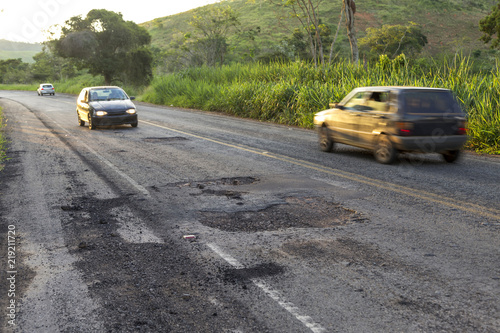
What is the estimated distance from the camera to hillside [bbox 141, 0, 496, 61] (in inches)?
2936

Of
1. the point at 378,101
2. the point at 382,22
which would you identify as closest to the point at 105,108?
the point at 378,101

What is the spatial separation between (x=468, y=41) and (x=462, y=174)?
250 feet

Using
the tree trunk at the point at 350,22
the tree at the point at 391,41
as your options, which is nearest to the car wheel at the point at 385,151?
the tree trunk at the point at 350,22

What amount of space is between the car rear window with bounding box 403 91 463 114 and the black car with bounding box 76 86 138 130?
10.5 m

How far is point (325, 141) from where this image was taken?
11984 mm

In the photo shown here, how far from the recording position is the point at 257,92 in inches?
878

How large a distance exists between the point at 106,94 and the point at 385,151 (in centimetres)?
1179

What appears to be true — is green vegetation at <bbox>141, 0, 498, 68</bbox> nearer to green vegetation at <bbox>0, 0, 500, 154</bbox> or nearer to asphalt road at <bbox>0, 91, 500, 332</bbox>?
green vegetation at <bbox>0, 0, 500, 154</bbox>

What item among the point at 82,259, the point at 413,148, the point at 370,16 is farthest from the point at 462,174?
the point at 370,16

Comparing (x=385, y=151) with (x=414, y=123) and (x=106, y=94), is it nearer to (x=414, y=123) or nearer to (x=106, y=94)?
(x=414, y=123)

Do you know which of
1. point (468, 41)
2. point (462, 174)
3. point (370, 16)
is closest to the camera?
point (462, 174)

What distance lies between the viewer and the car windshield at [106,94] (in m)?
17.8

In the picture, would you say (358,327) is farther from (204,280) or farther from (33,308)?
(33,308)

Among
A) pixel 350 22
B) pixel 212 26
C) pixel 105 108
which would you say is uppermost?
pixel 212 26
